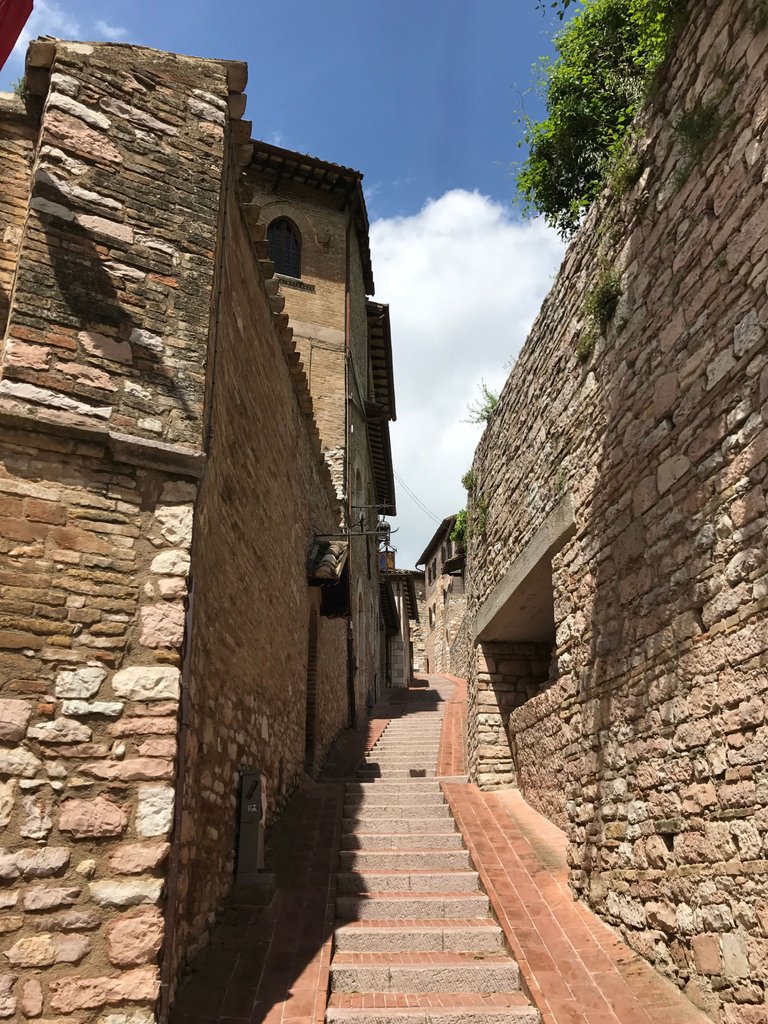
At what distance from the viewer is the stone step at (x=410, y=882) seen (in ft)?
18.4

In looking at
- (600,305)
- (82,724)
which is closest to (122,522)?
(82,724)

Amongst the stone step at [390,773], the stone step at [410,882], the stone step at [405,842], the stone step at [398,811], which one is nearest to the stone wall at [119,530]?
the stone step at [410,882]

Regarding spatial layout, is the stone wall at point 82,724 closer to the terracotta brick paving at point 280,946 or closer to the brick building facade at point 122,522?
the brick building facade at point 122,522

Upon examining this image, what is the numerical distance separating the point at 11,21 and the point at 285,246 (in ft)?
42.0

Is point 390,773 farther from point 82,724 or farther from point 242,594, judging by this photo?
point 82,724

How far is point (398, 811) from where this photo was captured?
720cm

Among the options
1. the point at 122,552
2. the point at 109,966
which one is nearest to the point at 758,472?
the point at 122,552

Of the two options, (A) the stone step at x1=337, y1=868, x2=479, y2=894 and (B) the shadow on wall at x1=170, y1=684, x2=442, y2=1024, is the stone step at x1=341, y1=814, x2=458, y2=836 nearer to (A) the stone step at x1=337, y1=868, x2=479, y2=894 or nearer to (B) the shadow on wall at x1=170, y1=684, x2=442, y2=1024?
(B) the shadow on wall at x1=170, y1=684, x2=442, y2=1024

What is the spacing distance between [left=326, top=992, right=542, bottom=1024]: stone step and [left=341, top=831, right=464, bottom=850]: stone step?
224 centimetres

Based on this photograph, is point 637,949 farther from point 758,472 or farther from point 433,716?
point 433,716

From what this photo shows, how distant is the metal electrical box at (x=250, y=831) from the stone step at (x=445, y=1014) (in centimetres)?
122

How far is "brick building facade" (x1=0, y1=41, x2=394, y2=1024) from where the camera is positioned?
316 cm

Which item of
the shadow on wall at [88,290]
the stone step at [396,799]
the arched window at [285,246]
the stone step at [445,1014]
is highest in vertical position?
the arched window at [285,246]

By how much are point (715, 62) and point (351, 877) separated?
20.6ft
